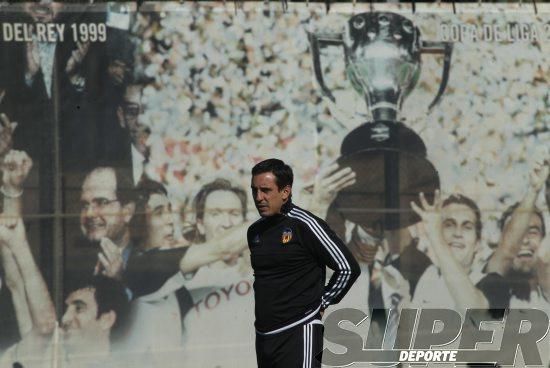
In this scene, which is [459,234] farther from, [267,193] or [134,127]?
[267,193]

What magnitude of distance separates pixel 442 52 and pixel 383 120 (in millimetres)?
686

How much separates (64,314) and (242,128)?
6.06ft

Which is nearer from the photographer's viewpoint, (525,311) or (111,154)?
(111,154)

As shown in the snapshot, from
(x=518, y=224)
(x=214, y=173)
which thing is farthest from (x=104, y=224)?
(x=518, y=224)

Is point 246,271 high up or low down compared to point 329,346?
up

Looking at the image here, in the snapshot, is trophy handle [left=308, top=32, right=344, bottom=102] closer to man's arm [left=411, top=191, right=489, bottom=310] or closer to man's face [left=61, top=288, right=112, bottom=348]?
man's arm [left=411, top=191, right=489, bottom=310]

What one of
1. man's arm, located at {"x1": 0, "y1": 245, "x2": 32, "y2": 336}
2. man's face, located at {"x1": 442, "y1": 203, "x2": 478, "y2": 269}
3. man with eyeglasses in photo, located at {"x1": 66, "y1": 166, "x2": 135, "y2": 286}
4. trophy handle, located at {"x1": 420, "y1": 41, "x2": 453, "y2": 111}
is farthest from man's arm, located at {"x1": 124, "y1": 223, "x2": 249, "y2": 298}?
trophy handle, located at {"x1": 420, "y1": 41, "x2": 453, "y2": 111}

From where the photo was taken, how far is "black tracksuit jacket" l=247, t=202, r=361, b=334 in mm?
5188

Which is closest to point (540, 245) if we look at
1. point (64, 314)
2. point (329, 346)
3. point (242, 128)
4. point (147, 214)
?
point (329, 346)

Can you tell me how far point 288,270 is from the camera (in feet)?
17.1

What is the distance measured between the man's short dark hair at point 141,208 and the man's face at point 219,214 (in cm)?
40

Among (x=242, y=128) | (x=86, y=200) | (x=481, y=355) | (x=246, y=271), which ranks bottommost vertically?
(x=481, y=355)

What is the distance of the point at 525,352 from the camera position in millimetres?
8359

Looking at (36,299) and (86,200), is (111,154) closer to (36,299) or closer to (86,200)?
(86,200)
